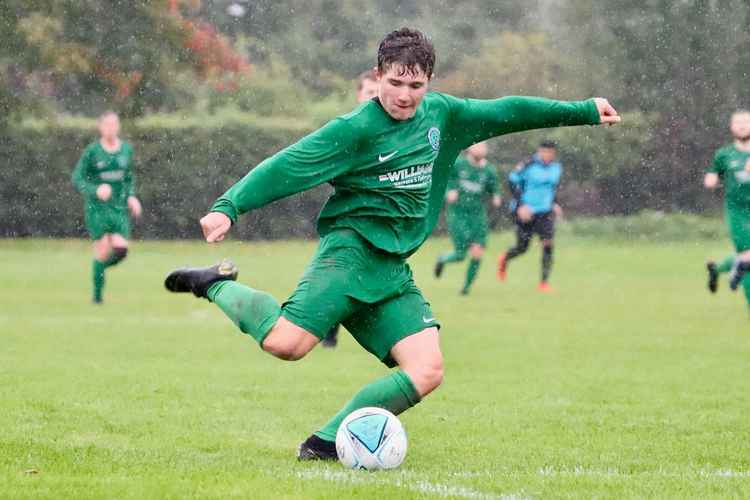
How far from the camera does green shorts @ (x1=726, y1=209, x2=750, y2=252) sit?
1373 cm

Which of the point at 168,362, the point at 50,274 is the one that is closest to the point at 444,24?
the point at 50,274

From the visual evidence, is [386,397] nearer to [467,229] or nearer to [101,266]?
[101,266]

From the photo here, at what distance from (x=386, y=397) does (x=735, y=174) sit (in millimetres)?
8725

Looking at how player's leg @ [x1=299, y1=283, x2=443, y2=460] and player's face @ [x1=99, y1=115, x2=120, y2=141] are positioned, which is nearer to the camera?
player's leg @ [x1=299, y1=283, x2=443, y2=460]

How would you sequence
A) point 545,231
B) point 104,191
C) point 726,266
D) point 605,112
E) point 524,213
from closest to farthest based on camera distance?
point 605,112
point 726,266
point 104,191
point 524,213
point 545,231

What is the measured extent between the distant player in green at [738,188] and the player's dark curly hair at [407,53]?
26.9ft

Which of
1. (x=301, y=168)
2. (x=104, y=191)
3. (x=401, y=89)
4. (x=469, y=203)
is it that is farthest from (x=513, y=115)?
(x=469, y=203)

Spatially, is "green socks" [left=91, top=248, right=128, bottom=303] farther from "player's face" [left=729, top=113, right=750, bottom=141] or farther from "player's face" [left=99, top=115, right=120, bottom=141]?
"player's face" [left=729, top=113, right=750, bottom=141]

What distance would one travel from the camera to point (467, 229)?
60.4ft

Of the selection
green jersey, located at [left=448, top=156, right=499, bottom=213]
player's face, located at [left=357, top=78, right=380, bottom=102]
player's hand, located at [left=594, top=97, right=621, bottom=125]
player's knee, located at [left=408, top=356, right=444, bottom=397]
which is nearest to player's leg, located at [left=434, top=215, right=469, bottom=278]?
green jersey, located at [left=448, top=156, right=499, bottom=213]

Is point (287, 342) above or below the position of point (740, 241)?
below

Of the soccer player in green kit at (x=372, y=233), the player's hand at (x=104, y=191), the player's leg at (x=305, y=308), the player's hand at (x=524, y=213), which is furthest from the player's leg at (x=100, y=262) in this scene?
the player's leg at (x=305, y=308)

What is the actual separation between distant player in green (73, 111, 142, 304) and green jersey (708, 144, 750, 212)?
6409mm

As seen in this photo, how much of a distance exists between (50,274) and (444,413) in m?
13.9
